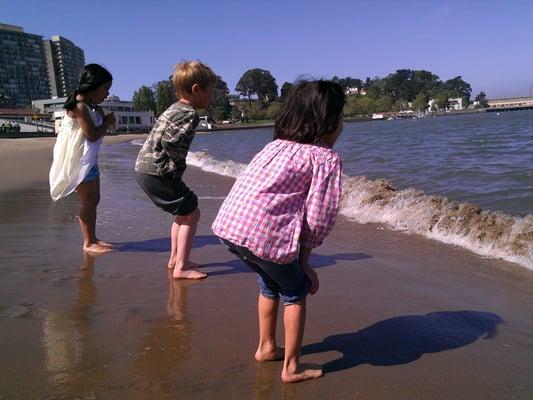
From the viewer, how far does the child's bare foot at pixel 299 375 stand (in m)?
2.06

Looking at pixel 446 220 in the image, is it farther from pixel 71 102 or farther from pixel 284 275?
pixel 71 102

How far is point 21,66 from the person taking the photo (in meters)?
118

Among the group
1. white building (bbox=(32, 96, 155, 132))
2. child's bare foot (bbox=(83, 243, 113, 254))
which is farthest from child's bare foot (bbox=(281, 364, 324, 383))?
white building (bbox=(32, 96, 155, 132))

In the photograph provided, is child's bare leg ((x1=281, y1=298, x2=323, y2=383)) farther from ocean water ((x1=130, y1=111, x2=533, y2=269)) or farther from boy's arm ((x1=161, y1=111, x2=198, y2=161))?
ocean water ((x1=130, y1=111, x2=533, y2=269))

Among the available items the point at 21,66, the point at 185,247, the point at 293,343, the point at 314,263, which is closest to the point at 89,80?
the point at 185,247

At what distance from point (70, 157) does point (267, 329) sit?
2715mm

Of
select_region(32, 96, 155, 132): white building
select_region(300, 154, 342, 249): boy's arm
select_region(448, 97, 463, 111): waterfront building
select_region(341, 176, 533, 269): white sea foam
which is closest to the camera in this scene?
select_region(300, 154, 342, 249): boy's arm

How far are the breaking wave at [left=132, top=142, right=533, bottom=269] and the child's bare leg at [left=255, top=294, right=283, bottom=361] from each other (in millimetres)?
3029

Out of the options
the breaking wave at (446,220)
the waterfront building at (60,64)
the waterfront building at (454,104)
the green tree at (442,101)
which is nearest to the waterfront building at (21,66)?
the waterfront building at (60,64)

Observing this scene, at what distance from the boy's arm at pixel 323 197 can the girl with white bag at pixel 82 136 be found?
9.02 feet

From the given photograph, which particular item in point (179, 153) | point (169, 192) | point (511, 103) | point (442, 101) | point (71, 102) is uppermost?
point (442, 101)

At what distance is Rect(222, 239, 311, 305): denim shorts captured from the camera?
2.00 meters

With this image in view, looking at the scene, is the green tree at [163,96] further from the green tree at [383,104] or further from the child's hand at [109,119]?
the child's hand at [109,119]

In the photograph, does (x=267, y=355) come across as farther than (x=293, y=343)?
Yes
